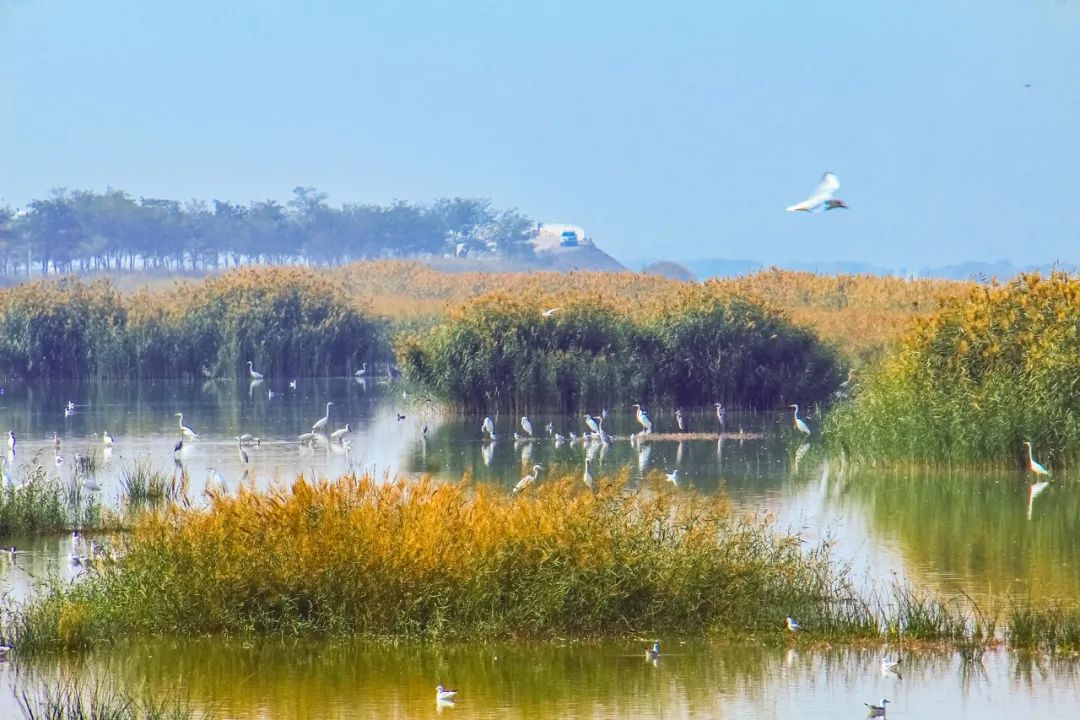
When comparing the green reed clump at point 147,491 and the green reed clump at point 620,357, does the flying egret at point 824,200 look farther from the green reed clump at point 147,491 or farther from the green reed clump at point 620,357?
the green reed clump at point 620,357

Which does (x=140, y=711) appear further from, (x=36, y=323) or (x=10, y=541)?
(x=36, y=323)

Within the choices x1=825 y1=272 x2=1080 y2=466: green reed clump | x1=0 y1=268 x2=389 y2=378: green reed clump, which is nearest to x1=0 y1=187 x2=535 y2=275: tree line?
x1=0 y1=268 x2=389 y2=378: green reed clump

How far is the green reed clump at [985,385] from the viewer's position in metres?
23.2

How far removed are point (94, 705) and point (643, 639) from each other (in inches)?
185

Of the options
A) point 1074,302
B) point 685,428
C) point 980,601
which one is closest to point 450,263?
point 685,428

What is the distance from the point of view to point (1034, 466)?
2256 cm

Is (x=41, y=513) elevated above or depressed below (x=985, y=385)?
below

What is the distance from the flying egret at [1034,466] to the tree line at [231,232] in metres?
96.5

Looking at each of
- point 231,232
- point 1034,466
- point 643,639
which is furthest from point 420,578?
point 231,232

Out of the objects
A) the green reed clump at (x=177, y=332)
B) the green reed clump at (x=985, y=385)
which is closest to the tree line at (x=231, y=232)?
the green reed clump at (x=177, y=332)

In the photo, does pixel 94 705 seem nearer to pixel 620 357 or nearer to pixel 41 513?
pixel 41 513

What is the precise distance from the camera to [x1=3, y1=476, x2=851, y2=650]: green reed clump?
43.8 feet

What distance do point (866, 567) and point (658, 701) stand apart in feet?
18.4

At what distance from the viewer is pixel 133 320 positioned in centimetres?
5025
